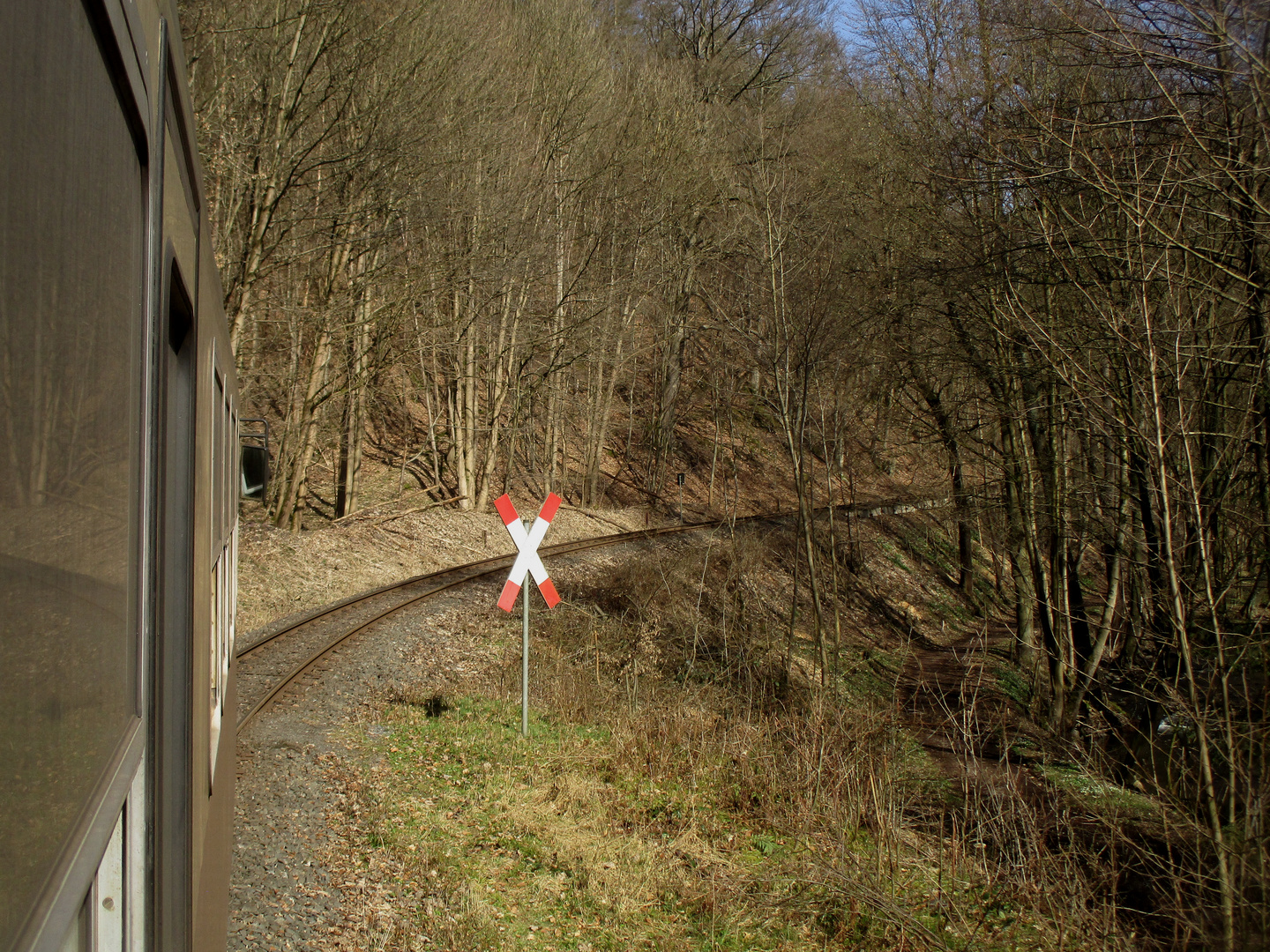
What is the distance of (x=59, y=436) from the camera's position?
0.97m

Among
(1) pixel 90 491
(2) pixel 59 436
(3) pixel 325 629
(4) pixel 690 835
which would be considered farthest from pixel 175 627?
(3) pixel 325 629

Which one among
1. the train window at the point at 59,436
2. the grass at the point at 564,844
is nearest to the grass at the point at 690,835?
the grass at the point at 564,844

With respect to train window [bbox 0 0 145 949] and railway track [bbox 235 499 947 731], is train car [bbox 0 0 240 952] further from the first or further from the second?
railway track [bbox 235 499 947 731]

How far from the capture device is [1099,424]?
7496 millimetres

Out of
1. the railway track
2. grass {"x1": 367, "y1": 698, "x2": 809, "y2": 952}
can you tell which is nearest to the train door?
grass {"x1": 367, "y1": 698, "x2": 809, "y2": 952}

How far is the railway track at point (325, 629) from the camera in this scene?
373 inches

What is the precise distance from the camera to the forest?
7.09m

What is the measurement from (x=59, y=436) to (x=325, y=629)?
12.0 meters

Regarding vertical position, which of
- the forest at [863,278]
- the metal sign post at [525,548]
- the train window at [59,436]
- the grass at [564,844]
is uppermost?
the forest at [863,278]

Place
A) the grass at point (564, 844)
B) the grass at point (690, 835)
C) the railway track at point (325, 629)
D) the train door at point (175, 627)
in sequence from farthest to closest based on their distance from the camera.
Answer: the railway track at point (325, 629) → the grass at point (564, 844) → the grass at point (690, 835) → the train door at point (175, 627)

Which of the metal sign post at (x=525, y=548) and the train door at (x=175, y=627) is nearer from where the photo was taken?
the train door at (x=175, y=627)

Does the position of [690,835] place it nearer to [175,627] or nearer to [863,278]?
[175,627]

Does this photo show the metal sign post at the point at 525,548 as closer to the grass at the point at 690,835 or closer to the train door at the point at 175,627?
the grass at the point at 690,835

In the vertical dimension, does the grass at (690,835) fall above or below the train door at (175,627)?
below
